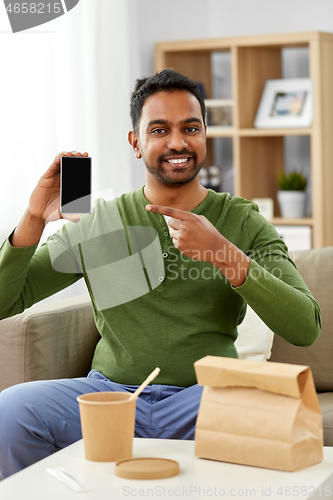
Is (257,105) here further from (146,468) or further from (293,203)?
(146,468)

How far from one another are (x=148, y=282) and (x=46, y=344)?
0.36 metres

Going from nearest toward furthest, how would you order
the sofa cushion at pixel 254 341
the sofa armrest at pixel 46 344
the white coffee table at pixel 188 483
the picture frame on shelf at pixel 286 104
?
the white coffee table at pixel 188 483, the sofa armrest at pixel 46 344, the sofa cushion at pixel 254 341, the picture frame on shelf at pixel 286 104

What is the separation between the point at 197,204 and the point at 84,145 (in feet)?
4.38

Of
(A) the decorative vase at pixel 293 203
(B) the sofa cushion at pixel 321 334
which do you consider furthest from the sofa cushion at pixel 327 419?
(A) the decorative vase at pixel 293 203

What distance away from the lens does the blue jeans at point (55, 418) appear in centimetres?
118

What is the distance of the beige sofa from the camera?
5.10ft

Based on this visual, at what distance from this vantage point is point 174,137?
1384 millimetres

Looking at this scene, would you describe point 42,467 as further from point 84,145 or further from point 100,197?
point 84,145

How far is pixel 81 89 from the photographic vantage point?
265 centimetres

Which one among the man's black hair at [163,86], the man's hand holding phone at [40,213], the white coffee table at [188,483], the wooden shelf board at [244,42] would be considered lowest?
the white coffee table at [188,483]

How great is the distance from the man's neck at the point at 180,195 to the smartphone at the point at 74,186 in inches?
10.0

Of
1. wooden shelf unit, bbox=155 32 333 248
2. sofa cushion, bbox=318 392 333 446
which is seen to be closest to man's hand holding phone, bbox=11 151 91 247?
sofa cushion, bbox=318 392 333 446

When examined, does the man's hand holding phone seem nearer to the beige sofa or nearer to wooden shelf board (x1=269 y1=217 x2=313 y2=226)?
the beige sofa

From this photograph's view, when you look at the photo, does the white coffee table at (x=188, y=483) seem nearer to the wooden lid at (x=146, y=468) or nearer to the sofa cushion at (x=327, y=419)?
the wooden lid at (x=146, y=468)
